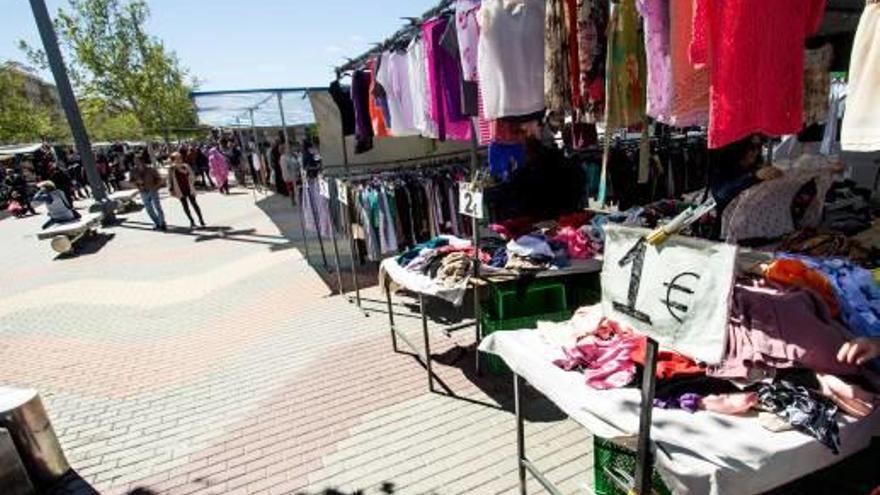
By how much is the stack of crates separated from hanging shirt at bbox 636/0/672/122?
202cm

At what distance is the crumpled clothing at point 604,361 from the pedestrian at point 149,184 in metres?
13.5

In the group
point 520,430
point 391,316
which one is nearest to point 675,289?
point 520,430

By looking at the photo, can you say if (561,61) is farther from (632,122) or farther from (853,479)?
(853,479)

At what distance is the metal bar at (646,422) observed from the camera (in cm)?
→ 185

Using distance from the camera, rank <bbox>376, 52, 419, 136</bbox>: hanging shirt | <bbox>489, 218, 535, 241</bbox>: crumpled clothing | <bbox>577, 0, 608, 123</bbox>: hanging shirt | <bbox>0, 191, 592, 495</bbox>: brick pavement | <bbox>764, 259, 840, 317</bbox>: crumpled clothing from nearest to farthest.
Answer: <bbox>764, 259, 840, 317</bbox>: crumpled clothing
<bbox>577, 0, 608, 123</bbox>: hanging shirt
<bbox>0, 191, 592, 495</bbox>: brick pavement
<bbox>489, 218, 535, 241</bbox>: crumpled clothing
<bbox>376, 52, 419, 136</bbox>: hanging shirt

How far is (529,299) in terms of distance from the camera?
15.5 feet

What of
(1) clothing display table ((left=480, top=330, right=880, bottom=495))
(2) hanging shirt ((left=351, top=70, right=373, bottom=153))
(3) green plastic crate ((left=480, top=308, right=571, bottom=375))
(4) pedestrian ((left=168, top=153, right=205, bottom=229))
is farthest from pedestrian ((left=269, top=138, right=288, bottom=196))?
(1) clothing display table ((left=480, top=330, right=880, bottom=495))

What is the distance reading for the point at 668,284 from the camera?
1823 millimetres

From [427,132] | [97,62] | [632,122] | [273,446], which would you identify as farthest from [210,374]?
[97,62]

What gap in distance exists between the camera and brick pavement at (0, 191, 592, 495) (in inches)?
150

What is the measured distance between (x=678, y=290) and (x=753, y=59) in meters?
1.28

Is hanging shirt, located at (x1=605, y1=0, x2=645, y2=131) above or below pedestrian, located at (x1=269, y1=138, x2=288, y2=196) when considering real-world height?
above

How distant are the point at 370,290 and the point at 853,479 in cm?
596

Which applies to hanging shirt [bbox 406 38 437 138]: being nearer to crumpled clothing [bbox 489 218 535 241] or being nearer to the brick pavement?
crumpled clothing [bbox 489 218 535 241]
